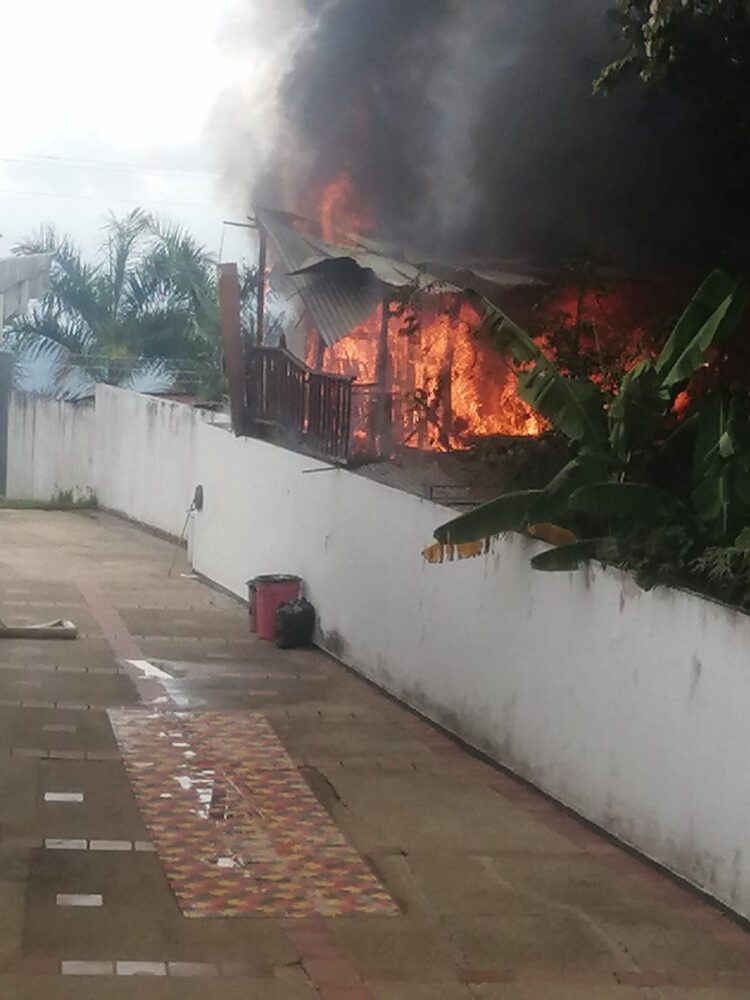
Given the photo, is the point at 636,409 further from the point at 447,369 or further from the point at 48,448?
the point at 48,448

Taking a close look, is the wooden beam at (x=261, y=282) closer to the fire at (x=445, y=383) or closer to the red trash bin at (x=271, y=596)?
the fire at (x=445, y=383)

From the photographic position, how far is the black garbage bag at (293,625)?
16.0m

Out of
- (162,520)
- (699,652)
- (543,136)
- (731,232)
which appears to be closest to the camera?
(699,652)

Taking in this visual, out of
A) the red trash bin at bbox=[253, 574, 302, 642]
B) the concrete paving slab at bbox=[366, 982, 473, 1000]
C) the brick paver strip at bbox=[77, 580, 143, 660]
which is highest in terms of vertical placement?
the red trash bin at bbox=[253, 574, 302, 642]

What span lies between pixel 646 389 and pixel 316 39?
39.9 feet

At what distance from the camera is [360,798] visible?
10086 mm

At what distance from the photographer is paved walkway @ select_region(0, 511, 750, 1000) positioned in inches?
270

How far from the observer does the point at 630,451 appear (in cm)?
1012

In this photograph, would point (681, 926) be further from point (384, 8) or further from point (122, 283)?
point (122, 283)

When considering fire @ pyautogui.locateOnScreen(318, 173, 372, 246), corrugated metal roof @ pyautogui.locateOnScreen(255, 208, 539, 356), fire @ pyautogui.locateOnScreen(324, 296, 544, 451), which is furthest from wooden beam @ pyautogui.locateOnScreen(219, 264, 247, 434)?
fire @ pyautogui.locateOnScreen(318, 173, 372, 246)

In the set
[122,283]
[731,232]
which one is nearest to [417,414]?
[731,232]

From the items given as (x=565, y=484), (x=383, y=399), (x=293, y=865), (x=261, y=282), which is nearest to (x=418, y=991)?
(x=293, y=865)

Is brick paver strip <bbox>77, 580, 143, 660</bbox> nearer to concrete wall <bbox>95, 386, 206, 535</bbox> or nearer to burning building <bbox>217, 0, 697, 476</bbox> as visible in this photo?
burning building <bbox>217, 0, 697, 476</bbox>

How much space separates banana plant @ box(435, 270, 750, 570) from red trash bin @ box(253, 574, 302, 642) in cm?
634
